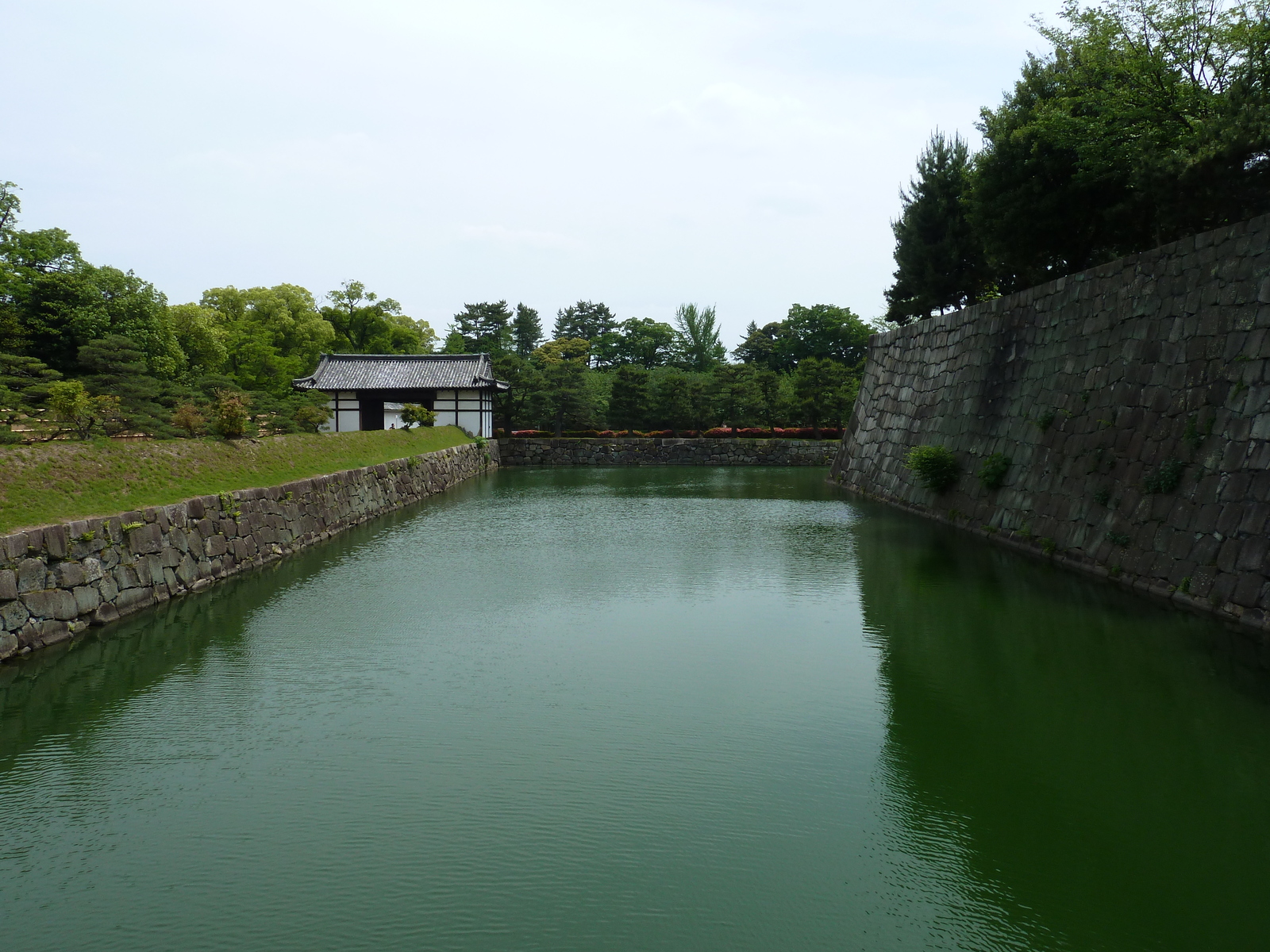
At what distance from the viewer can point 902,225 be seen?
81.3 feet

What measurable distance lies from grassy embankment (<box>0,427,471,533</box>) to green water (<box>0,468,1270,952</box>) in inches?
45.0

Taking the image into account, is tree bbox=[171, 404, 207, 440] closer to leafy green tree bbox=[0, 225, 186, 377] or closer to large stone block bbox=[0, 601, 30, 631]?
large stone block bbox=[0, 601, 30, 631]

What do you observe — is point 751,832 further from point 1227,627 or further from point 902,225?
point 902,225

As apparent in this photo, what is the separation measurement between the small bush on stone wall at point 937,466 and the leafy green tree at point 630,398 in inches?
809

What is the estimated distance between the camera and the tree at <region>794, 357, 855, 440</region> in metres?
32.4

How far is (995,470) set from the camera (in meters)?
12.1

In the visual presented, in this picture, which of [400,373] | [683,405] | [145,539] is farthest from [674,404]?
[145,539]

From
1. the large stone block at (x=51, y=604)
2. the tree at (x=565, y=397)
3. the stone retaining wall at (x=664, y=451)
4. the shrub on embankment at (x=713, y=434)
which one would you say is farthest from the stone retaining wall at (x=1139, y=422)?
the tree at (x=565, y=397)

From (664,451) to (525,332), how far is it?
2532 cm

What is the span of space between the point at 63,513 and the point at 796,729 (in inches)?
243

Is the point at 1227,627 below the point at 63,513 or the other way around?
below

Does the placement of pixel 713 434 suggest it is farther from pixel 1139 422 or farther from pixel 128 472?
pixel 128 472

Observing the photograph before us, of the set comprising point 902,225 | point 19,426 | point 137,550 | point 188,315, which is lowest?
point 137,550

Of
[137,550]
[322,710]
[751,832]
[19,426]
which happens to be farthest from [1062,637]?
[19,426]
